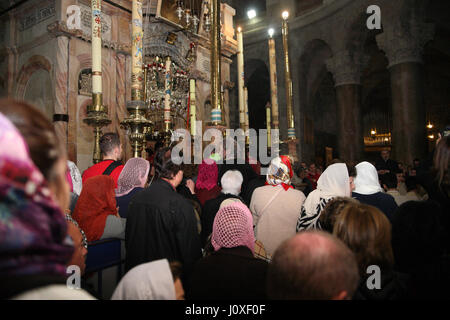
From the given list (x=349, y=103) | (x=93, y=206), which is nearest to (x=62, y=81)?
(x=93, y=206)

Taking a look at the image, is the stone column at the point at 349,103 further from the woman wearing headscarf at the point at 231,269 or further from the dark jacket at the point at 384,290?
the woman wearing headscarf at the point at 231,269

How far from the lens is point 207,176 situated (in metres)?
3.80

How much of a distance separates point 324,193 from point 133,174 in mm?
1792

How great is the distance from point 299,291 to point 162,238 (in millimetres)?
1471

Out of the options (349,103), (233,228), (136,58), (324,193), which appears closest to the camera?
(233,228)

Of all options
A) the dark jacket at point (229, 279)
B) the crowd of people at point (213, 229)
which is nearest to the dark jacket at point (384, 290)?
the crowd of people at point (213, 229)

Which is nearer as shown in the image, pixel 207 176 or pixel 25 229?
pixel 25 229

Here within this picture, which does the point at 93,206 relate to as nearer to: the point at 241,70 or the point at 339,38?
the point at 241,70

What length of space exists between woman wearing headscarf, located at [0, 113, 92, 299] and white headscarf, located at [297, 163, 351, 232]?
211 cm

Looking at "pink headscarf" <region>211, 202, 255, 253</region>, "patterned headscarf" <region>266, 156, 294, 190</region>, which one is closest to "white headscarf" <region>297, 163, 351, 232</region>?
"patterned headscarf" <region>266, 156, 294, 190</region>

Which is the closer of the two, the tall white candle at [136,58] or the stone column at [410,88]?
the tall white candle at [136,58]

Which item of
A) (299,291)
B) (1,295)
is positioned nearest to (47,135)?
(1,295)

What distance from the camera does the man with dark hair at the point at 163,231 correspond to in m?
2.32

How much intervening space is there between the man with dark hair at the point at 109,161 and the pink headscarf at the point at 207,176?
1.01m
